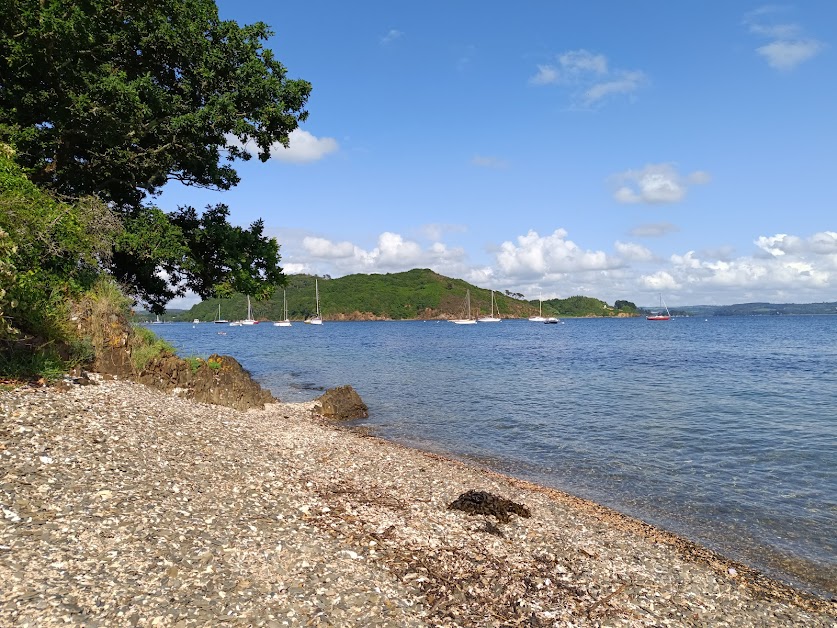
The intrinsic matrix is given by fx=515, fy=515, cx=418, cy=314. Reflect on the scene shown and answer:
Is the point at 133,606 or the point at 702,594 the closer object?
the point at 133,606

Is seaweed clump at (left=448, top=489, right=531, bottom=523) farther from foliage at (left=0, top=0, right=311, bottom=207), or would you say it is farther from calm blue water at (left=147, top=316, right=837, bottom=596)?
foliage at (left=0, top=0, right=311, bottom=207)

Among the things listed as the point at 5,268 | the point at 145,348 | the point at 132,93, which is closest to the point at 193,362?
the point at 145,348

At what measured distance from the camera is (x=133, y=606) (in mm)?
5805

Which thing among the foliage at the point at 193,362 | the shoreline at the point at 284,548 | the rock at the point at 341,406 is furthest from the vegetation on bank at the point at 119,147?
the rock at the point at 341,406

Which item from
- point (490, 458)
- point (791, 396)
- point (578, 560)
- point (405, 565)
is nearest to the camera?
point (405, 565)

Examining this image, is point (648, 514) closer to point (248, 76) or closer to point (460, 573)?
point (460, 573)

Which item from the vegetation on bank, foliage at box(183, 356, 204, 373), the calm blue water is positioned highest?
the vegetation on bank

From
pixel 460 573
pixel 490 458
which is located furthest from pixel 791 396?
pixel 460 573

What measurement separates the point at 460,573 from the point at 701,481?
37.3 feet

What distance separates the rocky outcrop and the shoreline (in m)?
6.87

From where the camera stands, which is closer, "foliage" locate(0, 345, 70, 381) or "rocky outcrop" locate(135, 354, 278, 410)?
"foliage" locate(0, 345, 70, 381)

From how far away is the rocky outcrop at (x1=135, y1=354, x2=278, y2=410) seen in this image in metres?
20.3

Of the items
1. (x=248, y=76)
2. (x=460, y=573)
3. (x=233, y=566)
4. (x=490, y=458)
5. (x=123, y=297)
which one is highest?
(x=248, y=76)

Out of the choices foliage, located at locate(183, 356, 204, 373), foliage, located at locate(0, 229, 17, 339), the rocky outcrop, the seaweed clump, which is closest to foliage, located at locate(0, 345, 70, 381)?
foliage, located at locate(0, 229, 17, 339)
